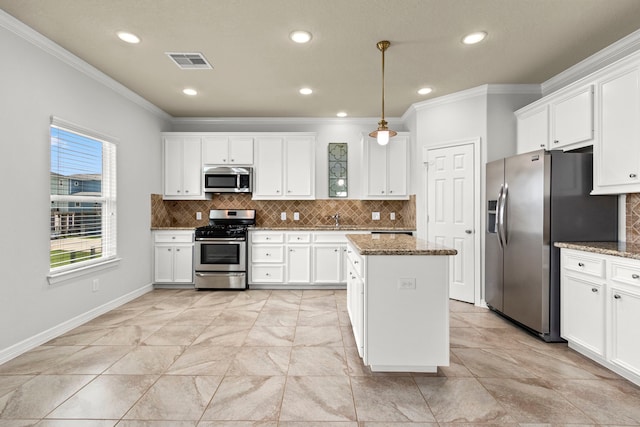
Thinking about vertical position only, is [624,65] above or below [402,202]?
above

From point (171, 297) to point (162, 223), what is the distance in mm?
1278

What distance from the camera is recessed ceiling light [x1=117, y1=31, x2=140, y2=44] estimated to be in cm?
264

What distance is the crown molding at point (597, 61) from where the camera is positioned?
2716 mm

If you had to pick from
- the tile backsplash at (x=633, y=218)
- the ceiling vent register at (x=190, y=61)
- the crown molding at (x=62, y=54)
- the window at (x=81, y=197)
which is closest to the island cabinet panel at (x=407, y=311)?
the tile backsplash at (x=633, y=218)

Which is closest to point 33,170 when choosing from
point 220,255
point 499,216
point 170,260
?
point 170,260

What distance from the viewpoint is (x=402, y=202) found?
516 centimetres

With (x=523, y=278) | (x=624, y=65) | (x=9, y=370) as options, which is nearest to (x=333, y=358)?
(x=523, y=278)

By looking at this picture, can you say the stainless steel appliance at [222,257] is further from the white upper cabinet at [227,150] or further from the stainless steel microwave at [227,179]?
the white upper cabinet at [227,150]

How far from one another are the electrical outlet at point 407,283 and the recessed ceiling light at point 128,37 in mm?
2998

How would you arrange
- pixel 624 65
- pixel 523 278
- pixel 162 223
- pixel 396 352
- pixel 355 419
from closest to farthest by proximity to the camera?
pixel 355 419 → pixel 396 352 → pixel 624 65 → pixel 523 278 → pixel 162 223

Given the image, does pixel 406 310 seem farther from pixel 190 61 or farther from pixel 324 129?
pixel 324 129

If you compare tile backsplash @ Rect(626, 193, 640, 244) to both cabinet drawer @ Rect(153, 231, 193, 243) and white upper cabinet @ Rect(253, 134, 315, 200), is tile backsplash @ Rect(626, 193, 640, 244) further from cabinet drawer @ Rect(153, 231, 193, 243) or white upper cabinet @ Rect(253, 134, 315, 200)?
cabinet drawer @ Rect(153, 231, 193, 243)

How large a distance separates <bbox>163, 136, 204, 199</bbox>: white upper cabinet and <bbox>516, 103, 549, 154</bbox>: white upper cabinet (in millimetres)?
4424

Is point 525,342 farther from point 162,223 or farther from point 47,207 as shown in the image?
point 162,223
